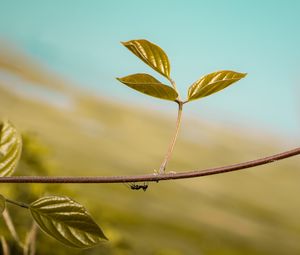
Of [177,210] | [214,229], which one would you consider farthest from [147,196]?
[214,229]

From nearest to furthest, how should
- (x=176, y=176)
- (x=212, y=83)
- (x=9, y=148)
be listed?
(x=176, y=176) → (x=212, y=83) → (x=9, y=148)

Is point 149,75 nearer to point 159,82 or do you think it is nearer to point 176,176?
point 159,82

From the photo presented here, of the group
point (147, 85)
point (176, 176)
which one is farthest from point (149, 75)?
point (176, 176)

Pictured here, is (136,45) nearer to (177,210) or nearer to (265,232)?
(177,210)

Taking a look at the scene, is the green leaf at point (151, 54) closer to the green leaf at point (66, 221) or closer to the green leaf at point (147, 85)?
the green leaf at point (147, 85)

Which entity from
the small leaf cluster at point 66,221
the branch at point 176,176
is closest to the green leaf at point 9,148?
the small leaf cluster at point 66,221

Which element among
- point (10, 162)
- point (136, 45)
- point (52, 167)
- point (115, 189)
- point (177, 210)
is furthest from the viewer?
point (177, 210)
